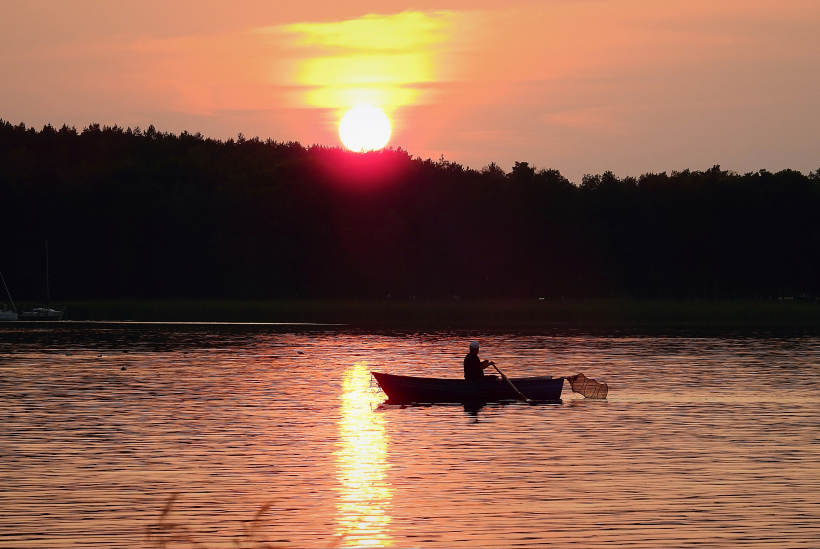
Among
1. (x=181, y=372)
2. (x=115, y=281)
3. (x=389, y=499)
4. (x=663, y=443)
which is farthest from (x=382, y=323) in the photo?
(x=389, y=499)

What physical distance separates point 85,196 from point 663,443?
14338 cm

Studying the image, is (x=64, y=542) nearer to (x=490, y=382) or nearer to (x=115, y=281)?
(x=490, y=382)

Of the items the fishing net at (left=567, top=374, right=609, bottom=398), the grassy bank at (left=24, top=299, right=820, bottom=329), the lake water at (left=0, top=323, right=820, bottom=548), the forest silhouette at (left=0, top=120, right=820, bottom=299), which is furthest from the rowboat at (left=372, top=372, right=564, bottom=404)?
the forest silhouette at (left=0, top=120, right=820, bottom=299)

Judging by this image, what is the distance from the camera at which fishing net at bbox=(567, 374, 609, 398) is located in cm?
4572

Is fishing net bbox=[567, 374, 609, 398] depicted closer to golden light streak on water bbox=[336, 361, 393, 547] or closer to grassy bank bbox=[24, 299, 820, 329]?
golden light streak on water bbox=[336, 361, 393, 547]

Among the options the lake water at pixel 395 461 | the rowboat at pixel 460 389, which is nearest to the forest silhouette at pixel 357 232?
the lake water at pixel 395 461

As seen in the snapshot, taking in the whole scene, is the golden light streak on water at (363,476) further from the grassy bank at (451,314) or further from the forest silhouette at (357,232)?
the forest silhouette at (357,232)

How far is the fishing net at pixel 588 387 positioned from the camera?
150 ft

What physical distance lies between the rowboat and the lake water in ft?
2.30

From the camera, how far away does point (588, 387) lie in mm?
46219

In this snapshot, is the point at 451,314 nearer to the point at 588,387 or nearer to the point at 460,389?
the point at 588,387

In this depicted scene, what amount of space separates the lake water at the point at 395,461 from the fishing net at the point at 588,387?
97 cm

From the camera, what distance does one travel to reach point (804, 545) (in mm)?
20109

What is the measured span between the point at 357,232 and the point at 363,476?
158124 mm
